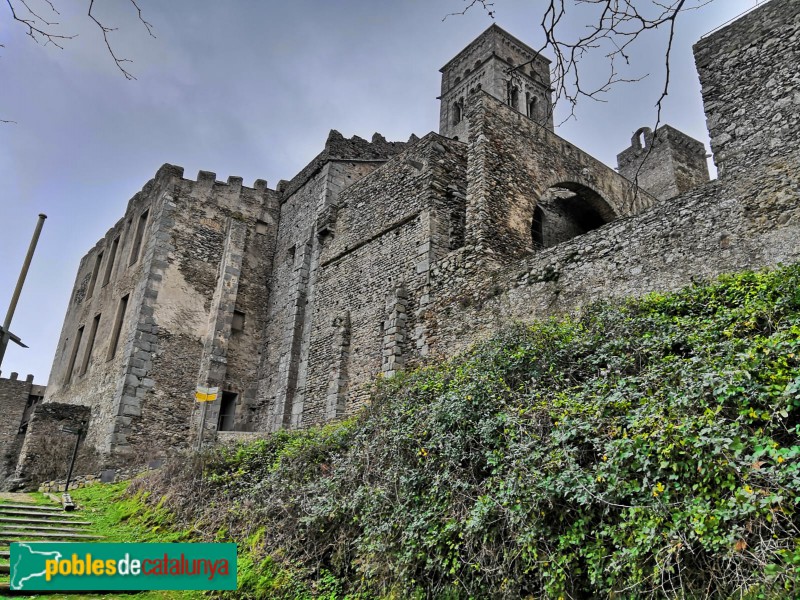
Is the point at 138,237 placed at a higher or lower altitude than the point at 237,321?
higher

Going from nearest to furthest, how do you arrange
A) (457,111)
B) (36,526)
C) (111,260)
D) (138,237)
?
(36,526)
(138,237)
(111,260)
(457,111)

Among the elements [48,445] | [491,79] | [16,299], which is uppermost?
[491,79]

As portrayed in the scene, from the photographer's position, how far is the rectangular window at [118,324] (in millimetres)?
17000

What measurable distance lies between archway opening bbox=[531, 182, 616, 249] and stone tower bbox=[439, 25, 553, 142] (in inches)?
1032

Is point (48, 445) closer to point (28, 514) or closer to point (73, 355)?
point (73, 355)

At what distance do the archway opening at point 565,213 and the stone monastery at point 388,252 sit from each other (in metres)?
0.06

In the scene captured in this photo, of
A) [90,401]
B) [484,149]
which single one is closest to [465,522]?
[484,149]

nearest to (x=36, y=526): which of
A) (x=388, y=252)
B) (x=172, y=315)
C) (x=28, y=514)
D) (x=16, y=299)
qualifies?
(x=28, y=514)

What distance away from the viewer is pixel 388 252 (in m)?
13.2

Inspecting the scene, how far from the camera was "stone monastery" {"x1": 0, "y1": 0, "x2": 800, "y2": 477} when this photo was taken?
782cm

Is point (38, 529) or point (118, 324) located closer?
point (38, 529)

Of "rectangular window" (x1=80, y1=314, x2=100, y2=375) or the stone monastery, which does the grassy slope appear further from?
"rectangular window" (x1=80, y1=314, x2=100, y2=375)

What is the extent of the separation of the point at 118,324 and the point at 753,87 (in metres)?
16.7

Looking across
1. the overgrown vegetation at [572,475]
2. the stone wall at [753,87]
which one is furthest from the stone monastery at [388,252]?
the overgrown vegetation at [572,475]
